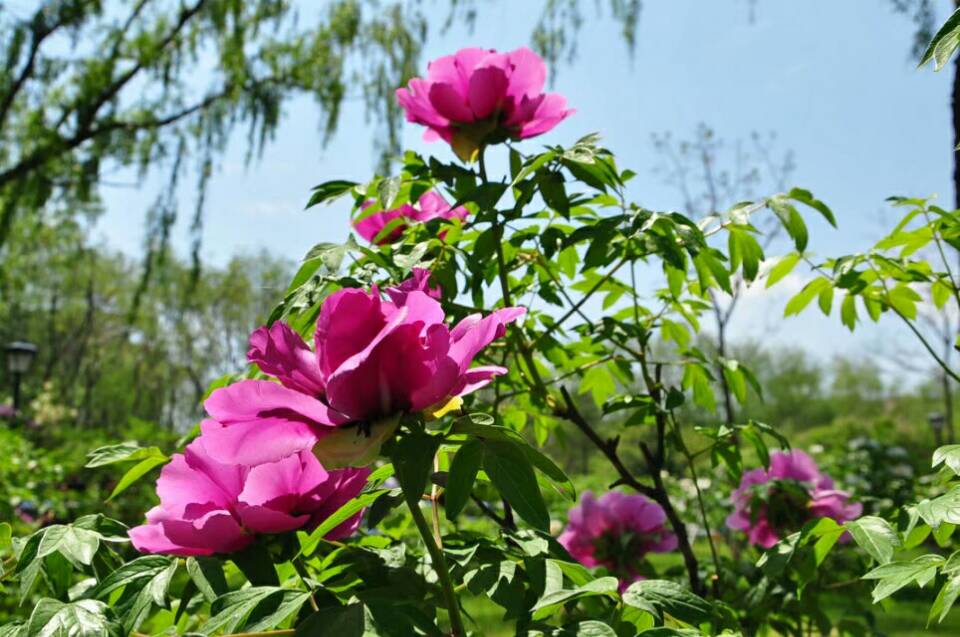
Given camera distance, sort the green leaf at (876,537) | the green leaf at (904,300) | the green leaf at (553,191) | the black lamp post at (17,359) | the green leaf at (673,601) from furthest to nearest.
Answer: the black lamp post at (17,359), the green leaf at (904,300), the green leaf at (553,191), the green leaf at (876,537), the green leaf at (673,601)

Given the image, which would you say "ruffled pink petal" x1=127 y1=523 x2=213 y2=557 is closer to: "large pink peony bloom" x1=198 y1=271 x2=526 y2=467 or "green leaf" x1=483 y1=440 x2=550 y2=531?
"large pink peony bloom" x1=198 y1=271 x2=526 y2=467

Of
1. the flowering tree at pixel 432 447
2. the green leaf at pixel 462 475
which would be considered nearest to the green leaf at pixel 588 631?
the flowering tree at pixel 432 447

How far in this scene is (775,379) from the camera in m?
37.5

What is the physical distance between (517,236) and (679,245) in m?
0.20

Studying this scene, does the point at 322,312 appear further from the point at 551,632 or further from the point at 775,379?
the point at 775,379

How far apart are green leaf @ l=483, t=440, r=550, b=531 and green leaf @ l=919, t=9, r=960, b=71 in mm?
388

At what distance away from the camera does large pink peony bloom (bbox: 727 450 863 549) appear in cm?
139

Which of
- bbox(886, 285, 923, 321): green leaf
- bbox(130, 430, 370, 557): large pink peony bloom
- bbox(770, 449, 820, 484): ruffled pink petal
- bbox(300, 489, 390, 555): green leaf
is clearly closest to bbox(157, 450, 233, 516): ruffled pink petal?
bbox(130, 430, 370, 557): large pink peony bloom

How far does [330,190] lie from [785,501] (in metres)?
0.97

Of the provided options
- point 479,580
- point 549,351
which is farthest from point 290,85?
point 479,580

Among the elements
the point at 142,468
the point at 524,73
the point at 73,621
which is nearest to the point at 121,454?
the point at 142,468

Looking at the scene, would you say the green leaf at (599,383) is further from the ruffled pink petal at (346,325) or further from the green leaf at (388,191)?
the ruffled pink petal at (346,325)

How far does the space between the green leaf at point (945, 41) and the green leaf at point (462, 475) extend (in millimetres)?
407

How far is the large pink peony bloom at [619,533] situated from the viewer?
131 centimetres
